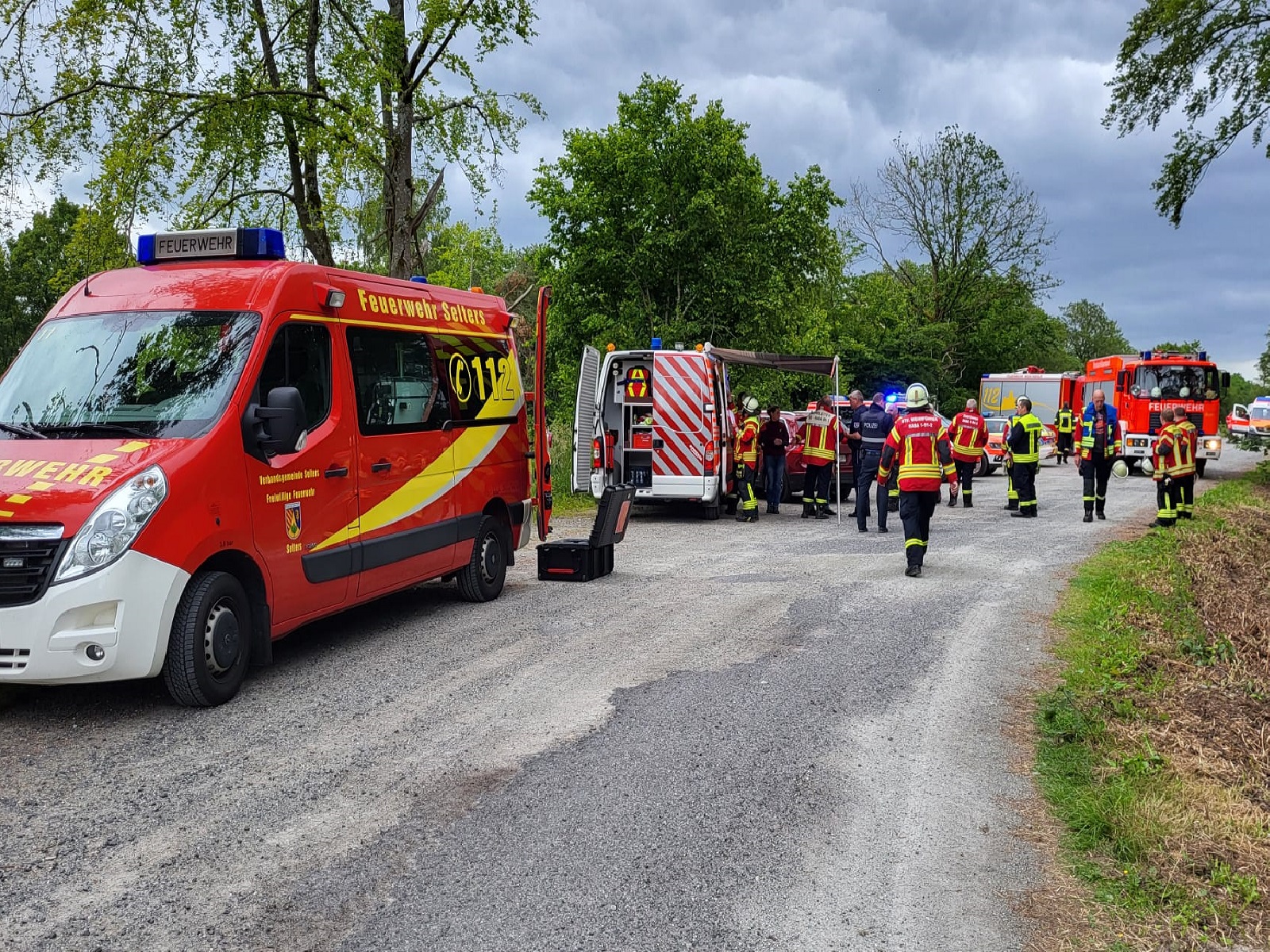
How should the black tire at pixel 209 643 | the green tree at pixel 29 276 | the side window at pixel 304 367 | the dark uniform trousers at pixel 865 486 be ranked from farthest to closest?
the green tree at pixel 29 276 < the dark uniform trousers at pixel 865 486 < the side window at pixel 304 367 < the black tire at pixel 209 643

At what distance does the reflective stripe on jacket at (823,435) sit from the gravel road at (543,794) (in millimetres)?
8240

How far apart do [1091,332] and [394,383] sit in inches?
3711

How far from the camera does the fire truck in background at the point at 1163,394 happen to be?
24375mm

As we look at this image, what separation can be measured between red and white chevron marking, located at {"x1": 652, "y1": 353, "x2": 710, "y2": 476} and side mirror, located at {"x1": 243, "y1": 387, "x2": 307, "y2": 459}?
375 inches

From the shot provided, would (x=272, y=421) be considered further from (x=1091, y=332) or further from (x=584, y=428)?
(x=1091, y=332)

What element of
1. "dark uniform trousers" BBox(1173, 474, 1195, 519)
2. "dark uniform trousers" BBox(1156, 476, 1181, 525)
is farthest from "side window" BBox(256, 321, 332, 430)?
"dark uniform trousers" BBox(1173, 474, 1195, 519)

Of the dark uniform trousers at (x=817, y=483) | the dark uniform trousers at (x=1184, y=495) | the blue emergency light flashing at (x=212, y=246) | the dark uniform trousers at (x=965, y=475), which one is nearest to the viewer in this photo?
the blue emergency light flashing at (x=212, y=246)

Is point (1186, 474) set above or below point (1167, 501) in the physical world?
above

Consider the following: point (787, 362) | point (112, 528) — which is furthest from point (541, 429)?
point (787, 362)

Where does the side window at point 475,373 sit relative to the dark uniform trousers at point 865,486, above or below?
above

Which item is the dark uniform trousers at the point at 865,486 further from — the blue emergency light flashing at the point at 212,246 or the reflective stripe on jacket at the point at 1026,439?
the blue emergency light flashing at the point at 212,246

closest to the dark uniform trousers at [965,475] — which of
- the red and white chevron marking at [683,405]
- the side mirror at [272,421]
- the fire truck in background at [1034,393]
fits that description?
the red and white chevron marking at [683,405]

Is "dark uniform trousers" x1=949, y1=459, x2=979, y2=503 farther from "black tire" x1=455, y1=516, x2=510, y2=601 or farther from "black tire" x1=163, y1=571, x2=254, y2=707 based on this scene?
"black tire" x1=163, y1=571, x2=254, y2=707

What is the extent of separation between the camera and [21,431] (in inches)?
225
